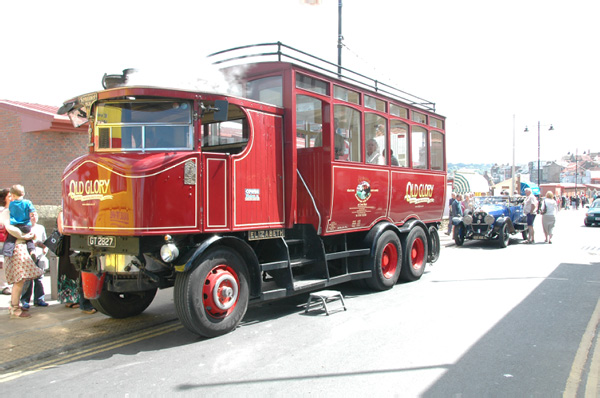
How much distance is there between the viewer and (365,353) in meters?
5.04

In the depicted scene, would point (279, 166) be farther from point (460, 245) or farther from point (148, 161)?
point (460, 245)

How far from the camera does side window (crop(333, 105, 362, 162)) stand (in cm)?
741

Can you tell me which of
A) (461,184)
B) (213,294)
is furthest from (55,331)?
(461,184)

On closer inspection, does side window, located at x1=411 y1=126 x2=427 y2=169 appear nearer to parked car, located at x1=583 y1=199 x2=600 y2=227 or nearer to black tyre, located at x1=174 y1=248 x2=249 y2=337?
black tyre, located at x1=174 y1=248 x2=249 y2=337

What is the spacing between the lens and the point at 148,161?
5.23 meters

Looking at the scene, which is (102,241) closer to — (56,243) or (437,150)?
(56,243)

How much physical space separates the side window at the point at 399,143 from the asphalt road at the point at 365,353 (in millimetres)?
2606

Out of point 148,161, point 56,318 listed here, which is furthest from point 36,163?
point 148,161

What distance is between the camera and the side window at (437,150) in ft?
34.3

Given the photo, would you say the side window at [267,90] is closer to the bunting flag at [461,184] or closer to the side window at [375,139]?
the side window at [375,139]

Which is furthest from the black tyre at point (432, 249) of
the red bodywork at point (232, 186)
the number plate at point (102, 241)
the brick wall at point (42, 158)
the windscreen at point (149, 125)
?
the brick wall at point (42, 158)

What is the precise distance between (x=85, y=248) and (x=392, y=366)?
389 centimetres

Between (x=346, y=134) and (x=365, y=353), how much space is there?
3774 mm

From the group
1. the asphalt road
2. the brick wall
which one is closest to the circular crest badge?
the asphalt road
